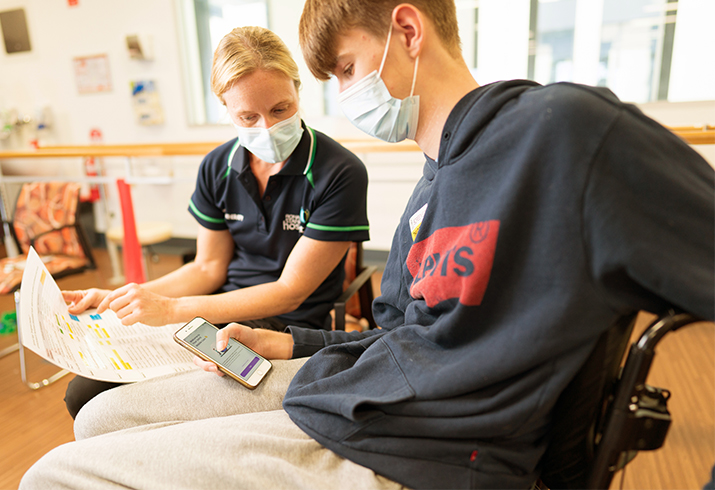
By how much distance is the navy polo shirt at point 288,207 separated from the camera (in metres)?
1.26

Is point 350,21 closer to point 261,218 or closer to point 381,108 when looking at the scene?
point 381,108

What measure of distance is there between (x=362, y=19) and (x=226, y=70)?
537 millimetres

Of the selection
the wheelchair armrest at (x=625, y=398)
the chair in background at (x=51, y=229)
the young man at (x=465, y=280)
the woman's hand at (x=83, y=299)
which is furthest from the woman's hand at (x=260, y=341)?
the chair in background at (x=51, y=229)

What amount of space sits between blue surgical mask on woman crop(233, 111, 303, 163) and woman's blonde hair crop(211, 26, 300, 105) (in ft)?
0.39

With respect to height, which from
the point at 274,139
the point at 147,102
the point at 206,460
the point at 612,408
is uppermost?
the point at 147,102

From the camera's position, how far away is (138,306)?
104cm

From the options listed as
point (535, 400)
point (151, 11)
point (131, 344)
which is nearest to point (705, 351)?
point (535, 400)

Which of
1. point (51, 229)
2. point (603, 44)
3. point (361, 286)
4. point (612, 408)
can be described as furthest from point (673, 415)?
point (51, 229)

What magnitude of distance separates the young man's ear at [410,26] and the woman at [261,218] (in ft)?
1.70

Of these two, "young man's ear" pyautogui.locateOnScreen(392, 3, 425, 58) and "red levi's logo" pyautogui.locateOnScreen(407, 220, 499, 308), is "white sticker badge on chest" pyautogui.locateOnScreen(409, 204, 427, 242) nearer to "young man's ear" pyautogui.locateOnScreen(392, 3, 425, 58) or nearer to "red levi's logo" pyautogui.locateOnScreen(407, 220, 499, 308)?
"red levi's logo" pyautogui.locateOnScreen(407, 220, 499, 308)

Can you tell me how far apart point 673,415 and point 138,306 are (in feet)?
5.82

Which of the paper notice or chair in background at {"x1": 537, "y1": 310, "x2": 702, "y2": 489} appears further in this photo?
the paper notice

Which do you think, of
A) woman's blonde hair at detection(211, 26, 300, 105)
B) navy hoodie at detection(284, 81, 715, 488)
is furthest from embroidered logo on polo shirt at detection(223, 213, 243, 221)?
navy hoodie at detection(284, 81, 715, 488)

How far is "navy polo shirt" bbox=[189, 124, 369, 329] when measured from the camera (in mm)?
1259
